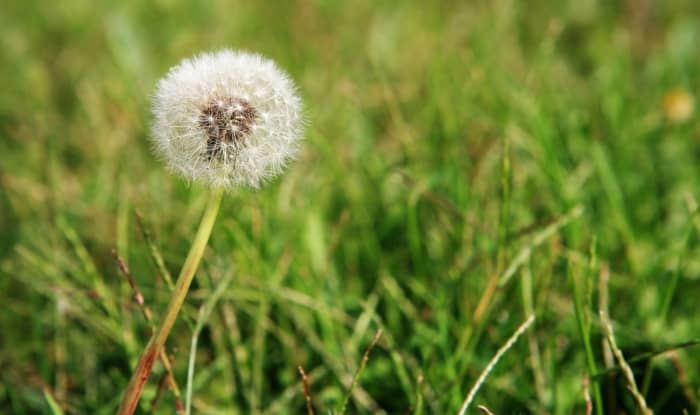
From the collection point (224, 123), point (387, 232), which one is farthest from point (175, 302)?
point (387, 232)

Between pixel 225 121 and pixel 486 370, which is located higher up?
pixel 225 121

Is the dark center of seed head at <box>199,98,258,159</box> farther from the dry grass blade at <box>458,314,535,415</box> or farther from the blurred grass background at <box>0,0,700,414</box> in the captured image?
the dry grass blade at <box>458,314,535,415</box>

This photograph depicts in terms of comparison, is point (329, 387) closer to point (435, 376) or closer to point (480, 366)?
point (435, 376)

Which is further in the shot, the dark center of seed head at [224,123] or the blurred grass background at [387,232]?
the blurred grass background at [387,232]

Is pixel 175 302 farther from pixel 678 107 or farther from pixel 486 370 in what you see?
pixel 678 107

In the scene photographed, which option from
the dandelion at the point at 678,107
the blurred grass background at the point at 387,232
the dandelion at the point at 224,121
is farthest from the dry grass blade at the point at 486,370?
the dandelion at the point at 678,107

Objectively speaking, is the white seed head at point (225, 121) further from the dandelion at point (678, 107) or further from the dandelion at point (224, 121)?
the dandelion at point (678, 107)

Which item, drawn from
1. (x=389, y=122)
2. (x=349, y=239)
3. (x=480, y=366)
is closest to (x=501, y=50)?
(x=389, y=122)
